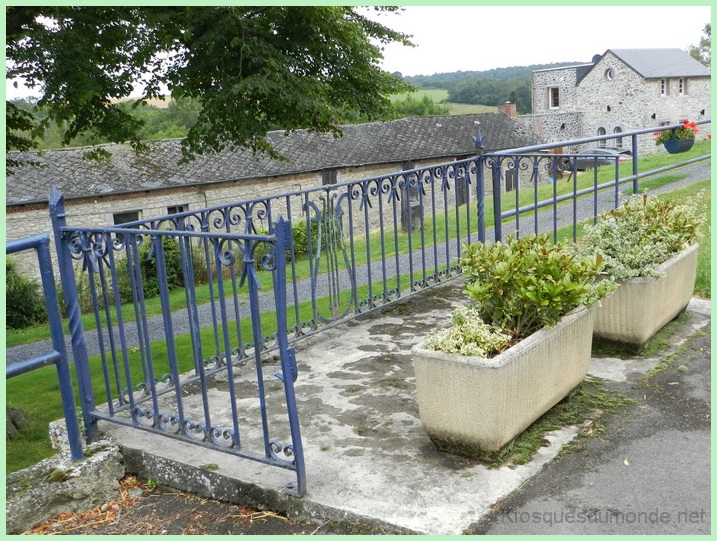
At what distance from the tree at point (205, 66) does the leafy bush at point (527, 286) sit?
16.8 ft

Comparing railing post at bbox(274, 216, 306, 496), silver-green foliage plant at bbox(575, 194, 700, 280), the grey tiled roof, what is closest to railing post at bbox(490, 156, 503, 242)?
silver-green foliage plant at bbox(575, 194, 700, 280)

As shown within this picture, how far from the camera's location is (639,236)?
5.63m

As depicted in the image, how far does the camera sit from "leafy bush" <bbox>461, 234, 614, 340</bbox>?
13.6ft

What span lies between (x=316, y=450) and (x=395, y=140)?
34945mm

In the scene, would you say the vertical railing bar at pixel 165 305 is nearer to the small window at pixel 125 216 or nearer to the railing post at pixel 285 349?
the railing post at pixel 285 349

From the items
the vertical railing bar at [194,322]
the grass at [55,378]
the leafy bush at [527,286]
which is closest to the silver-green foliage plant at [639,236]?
the grass at [55,378]

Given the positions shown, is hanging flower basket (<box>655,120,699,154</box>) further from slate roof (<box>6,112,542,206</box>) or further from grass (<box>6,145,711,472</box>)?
slate roof (<box>6,112,542,206</box>)

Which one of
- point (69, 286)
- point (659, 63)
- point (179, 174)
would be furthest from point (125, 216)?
point (659, 63)

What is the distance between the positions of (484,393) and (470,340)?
13.3 inches

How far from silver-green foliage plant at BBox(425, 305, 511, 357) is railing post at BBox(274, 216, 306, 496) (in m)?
0.83

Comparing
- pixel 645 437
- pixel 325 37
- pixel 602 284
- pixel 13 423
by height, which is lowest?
pixel 13 423

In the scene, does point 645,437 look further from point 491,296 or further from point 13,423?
point 13,423

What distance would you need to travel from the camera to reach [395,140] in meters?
38.1

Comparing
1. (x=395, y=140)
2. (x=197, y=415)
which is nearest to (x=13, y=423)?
(x=197, y=415)
